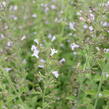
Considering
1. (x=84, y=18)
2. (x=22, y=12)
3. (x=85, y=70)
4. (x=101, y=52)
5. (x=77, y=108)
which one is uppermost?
(x=22, y=12)

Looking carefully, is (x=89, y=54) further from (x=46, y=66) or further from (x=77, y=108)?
(x=77, y=108)

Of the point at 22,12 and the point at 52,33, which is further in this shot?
the point at 22,12

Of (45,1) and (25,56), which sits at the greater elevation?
(45,1)

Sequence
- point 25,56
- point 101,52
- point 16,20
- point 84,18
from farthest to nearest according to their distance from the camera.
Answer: point 16,20
point 25,56
point 84,18
point 101,52

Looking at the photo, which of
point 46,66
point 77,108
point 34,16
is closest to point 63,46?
point 34,16

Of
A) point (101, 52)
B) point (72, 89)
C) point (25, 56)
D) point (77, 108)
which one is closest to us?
point (101, 52)

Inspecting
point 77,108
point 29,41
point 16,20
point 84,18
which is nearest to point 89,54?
point 84,18
